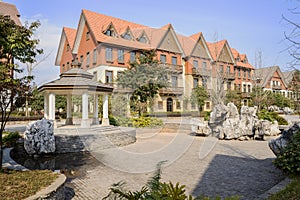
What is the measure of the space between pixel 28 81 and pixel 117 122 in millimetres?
10792

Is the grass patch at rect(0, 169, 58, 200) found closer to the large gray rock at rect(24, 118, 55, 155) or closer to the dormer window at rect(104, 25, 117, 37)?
the large gray rock at rect(24, 118, 55, 155)

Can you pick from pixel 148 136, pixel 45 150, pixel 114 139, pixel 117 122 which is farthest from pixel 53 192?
pixel 117 122

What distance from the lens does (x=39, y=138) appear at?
8328mm

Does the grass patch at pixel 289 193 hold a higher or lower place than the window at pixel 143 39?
lower

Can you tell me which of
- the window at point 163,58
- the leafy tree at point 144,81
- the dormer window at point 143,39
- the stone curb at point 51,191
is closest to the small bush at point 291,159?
the stone curb at point 51,191

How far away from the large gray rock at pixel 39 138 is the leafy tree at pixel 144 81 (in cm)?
704

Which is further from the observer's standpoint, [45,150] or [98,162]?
[45,150]

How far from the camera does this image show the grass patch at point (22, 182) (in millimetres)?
3432

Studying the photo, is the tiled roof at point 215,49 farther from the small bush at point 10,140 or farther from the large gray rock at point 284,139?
the small bush at point 10,140

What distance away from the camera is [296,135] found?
5.41 metres

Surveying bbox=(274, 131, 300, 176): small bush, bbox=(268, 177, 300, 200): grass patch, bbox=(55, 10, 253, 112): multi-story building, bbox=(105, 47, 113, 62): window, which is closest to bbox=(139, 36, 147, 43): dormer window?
bbox=(55, 10, 253, 112): multi-story building

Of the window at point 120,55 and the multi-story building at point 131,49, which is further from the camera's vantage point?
the window at point 120,55

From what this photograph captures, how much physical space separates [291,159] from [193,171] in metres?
2.36

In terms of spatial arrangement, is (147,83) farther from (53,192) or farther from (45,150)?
(53,192)
